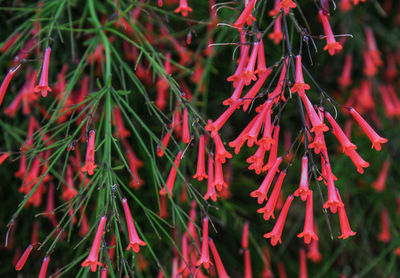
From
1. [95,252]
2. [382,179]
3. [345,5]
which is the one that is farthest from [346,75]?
[95,252]

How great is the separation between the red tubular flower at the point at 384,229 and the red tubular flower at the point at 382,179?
14cm

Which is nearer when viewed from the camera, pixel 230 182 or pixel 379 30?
pixel 230 182

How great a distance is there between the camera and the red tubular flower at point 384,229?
291 cm

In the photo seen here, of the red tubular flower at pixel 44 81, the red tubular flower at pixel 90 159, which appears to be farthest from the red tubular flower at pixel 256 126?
the red tubular flower at pixel 44 81

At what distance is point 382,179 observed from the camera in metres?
3.00

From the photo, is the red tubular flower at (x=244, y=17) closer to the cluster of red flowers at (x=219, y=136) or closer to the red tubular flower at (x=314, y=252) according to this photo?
the cluster of red flowers at (x=219, y=136)

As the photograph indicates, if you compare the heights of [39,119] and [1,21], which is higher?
[1,21]

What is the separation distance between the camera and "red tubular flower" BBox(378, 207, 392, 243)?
2914 mm

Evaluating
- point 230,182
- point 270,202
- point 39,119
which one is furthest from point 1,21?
point 270,202

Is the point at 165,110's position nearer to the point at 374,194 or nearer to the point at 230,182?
the point at 230,182

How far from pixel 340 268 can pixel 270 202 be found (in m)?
1.43

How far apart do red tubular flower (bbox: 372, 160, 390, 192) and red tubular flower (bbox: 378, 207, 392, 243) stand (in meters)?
0.14

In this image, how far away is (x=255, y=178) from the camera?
9.87 feet

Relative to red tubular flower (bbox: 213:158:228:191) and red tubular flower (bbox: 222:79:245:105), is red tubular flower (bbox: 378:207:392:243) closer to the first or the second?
red tubular flower (bbox: 213:158:228:191)
